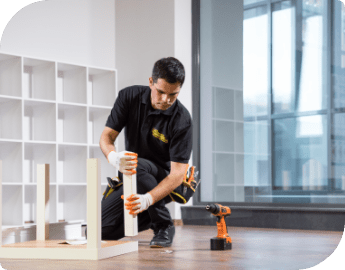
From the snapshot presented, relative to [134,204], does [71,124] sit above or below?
above

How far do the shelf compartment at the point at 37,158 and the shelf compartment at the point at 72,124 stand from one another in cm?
24

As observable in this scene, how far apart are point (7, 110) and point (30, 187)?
712mm

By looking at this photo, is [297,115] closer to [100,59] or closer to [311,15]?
[311,15]

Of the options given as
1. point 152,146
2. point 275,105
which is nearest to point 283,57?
point 275,105

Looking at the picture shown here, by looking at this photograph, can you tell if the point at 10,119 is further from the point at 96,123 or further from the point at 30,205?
the point at 96,123

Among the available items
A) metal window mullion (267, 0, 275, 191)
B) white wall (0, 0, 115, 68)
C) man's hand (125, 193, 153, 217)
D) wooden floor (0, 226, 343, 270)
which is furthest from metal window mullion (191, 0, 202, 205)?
man's hand (125, 193, 153, 217)

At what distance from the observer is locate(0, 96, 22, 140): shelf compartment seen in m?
3.95

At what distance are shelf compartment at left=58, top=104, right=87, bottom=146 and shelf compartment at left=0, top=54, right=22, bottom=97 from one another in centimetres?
45

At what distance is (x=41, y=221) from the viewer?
2230mm

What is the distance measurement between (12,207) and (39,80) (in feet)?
3.74

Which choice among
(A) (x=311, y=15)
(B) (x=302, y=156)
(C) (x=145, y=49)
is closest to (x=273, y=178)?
(B) (x=302, y=156)

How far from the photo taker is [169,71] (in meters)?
2.02

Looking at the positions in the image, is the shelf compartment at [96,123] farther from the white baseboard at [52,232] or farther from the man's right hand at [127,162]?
the man's right hand at [127,162]

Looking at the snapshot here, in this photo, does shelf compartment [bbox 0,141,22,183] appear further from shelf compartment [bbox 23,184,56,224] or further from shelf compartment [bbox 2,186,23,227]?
shelf compartment [bbox 23,184,56,224]
